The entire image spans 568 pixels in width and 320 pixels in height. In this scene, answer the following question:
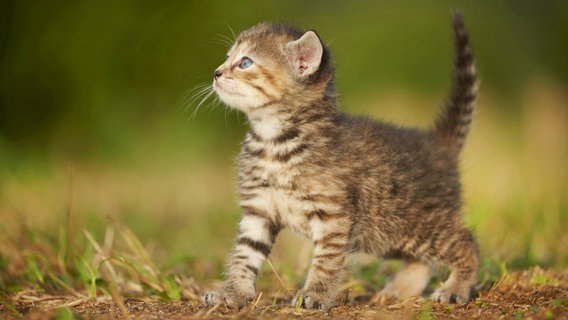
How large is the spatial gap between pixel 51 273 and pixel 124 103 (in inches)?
219

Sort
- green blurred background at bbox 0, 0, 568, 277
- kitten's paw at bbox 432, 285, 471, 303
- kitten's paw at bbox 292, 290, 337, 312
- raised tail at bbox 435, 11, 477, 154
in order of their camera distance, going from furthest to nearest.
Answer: green blurred background at bbox 0, 0, 568, 277 < raised tail at bbox 435, 11, 477, 154 < kitten's paw at bbox 432, 285, 471, 303 < kitten's paw at bbox 292, 290, 337, 312

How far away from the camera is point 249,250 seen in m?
3.86

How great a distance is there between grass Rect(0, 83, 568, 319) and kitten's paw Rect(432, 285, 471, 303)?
0.24 metres

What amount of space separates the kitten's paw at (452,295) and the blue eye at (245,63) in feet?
5.37

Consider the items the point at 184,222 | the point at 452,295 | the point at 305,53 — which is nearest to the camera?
the point at 452,295

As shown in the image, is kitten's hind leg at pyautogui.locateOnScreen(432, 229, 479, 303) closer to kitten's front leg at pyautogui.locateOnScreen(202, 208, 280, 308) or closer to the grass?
the grass

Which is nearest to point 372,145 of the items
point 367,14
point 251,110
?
point 251,110

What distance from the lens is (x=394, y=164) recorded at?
411cm

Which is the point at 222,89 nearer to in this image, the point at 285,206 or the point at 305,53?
the point at 305,53

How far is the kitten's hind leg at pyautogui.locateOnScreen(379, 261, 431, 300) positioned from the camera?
420 cm

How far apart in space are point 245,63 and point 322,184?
0.87 metres

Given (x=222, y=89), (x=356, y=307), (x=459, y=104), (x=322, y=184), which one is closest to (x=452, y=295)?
(x=356, y=307)

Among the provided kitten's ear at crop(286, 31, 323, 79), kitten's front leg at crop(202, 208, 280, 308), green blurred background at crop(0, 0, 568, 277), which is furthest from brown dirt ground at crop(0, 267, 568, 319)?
kitten's ear at crop(286, 31, 323, 79)

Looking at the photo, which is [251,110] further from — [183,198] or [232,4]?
[232,4]
